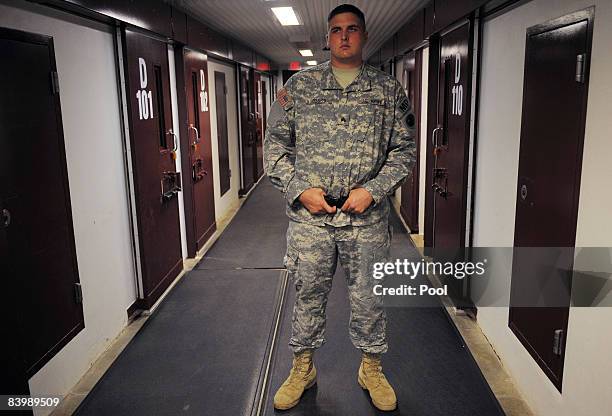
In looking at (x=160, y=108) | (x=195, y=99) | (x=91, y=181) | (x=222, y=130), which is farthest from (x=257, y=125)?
(x=91, y=181)

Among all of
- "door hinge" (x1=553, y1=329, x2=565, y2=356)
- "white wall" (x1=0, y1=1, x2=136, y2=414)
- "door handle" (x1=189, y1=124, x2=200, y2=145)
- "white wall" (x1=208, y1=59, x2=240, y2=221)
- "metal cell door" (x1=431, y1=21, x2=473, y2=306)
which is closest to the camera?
"door hinge" (x1=553, y1=329, x2=565, y2=356)

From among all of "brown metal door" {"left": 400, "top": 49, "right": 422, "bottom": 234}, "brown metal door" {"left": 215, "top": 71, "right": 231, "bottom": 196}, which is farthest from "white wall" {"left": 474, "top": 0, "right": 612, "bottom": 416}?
"brown metal door" {"left": 215, "top": 71, "right": 231, "bottom": 196}

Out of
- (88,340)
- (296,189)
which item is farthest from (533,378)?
(88,340)

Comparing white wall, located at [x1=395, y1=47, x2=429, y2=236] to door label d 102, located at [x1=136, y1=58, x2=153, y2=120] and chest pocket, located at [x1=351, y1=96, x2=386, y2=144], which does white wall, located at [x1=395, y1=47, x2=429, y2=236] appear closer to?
door label d 102, located at [x1=136, y1=58, x2=153, y2=120]

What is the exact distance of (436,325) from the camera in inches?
121

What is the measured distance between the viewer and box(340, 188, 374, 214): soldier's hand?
1.97m

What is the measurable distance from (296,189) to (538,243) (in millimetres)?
1095

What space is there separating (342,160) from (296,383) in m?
1.04

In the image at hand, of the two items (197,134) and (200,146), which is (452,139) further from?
(200,146)

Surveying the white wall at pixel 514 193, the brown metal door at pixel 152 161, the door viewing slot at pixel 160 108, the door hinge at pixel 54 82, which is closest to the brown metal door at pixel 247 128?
the brown metal door at pixel 152 161

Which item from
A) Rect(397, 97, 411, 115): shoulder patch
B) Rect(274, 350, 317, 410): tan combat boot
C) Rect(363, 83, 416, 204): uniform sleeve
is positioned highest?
Rect(397, 97, 411, 115): shoulder patch

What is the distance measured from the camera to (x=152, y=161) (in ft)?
11.4

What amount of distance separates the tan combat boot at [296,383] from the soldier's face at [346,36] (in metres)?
1.32

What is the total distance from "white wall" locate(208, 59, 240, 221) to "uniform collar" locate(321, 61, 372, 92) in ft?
11.4
